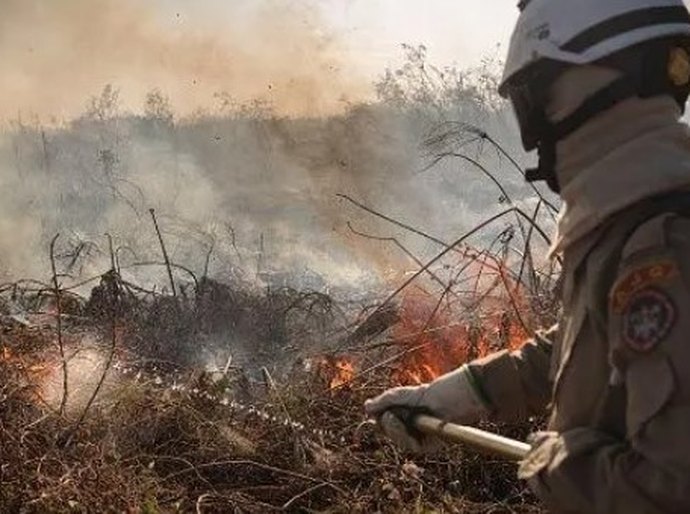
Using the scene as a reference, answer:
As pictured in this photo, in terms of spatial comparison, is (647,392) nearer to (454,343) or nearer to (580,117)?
(580,117)

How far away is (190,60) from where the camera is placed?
1834 centimetres

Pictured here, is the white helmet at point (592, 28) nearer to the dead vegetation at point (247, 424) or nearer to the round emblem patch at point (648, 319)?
the round emblem patch at point (648, 319)

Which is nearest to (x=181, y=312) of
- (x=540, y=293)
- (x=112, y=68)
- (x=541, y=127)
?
(x=540, y=293)

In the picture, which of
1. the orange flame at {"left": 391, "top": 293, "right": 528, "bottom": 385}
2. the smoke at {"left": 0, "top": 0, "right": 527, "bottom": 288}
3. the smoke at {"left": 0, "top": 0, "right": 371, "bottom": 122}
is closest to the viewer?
the orange flame at {"left": 391, "top": 293, "right": 528, "bottom": 385}

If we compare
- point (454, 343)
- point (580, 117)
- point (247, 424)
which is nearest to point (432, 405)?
point (580, 117)

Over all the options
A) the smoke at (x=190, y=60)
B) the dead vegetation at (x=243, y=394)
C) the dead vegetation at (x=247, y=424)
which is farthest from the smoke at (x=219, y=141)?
the dead vegetation at (x=247, y=424)

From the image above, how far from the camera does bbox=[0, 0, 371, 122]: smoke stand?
17344mm

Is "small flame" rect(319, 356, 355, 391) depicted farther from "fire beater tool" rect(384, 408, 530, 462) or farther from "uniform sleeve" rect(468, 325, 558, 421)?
"uniform sleeve" rect(468, 325, 558, 421)

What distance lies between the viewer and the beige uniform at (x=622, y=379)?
187cm

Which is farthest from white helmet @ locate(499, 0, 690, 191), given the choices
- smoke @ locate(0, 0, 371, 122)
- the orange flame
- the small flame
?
smoke @ locate(0, 0, 371, 122)

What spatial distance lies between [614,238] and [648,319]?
9.7 inches

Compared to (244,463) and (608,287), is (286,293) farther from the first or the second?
(608,287)

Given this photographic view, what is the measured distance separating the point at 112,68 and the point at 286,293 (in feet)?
33.5

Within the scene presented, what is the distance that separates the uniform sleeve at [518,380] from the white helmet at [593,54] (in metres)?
0.57
